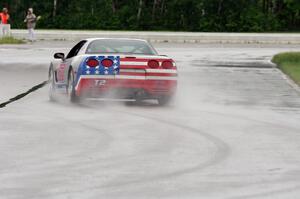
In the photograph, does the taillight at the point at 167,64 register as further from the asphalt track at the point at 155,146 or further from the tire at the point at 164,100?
the asphalt track at the point at 155,146

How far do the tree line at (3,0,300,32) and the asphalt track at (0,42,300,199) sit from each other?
49.7 meters

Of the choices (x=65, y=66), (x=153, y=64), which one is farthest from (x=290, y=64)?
(x=153, y=64)

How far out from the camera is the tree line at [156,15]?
70.9 meters

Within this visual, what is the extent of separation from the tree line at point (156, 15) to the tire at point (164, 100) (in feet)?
174

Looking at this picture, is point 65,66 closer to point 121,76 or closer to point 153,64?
point 121,76

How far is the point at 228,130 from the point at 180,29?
59217mm

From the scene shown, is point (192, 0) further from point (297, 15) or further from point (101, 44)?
point (101, 44)

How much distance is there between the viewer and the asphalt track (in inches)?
Answer: 339

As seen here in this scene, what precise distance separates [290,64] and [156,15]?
140 feet

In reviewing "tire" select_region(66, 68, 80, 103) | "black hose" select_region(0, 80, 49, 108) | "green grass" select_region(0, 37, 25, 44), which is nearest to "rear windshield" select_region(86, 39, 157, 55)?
"tire" select_region(66, 68, 80, 103)

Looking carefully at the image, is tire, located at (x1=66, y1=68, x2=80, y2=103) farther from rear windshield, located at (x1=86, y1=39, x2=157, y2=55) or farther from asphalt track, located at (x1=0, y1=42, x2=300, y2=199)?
rear windshield, located at (x1=86, y1=39, x2=157, y2=55)

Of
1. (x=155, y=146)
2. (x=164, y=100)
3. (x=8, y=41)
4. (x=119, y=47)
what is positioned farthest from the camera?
(x=8, y=41)

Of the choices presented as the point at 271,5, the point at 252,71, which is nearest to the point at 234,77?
the point at 252,71

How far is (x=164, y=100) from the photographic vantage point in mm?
17484
